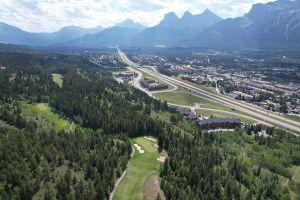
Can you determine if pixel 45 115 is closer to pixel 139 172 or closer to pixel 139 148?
pixel 139 148

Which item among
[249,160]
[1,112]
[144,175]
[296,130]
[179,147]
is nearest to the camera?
[144,175]

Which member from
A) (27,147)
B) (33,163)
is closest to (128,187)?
(33,163)

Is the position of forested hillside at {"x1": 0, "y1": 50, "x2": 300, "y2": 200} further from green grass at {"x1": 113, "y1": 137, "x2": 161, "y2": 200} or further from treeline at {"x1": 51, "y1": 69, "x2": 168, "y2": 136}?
green grass at {"x1": 113, "y1": 137, "x2": 161, "y2": 200}

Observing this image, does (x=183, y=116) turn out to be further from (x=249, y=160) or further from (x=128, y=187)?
(x=128, y=187)

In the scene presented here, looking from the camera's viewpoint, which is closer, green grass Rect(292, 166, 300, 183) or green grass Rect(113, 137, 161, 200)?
green grass Rect(113, 137, 161, 200)

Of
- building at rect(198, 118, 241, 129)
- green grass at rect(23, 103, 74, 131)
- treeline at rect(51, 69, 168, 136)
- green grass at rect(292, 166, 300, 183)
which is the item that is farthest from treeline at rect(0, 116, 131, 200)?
green grass at rect(292, 166, 300, 183)

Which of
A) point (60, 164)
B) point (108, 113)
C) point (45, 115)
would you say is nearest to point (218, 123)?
point (108, 113)
